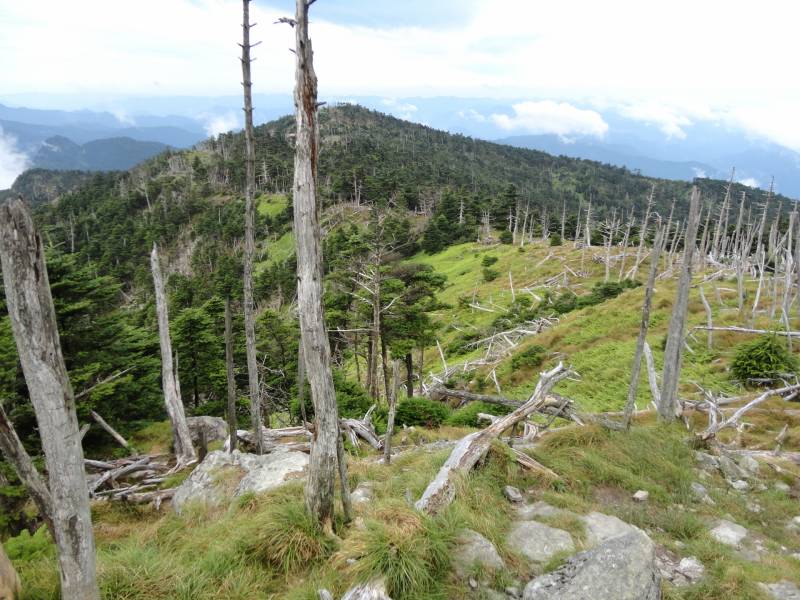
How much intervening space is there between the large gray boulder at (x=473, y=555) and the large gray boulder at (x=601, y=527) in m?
1.57

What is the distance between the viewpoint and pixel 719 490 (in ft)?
29.7

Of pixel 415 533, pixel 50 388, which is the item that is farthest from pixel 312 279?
pixel 415 533

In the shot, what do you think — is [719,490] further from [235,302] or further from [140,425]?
[235,302]

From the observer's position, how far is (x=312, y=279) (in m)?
5.90

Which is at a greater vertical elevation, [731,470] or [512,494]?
[512,494]

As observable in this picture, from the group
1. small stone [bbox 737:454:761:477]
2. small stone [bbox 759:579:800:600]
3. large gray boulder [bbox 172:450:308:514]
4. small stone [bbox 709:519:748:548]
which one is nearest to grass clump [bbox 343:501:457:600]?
large gray boulder [bbox 172:450:308:514]

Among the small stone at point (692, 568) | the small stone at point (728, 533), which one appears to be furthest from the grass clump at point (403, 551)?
the small stone at point (728, 533)

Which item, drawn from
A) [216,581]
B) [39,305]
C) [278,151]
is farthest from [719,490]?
[278,151]

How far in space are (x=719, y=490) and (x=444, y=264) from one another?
5813 centimetres

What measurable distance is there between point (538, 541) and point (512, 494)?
1.44 meters

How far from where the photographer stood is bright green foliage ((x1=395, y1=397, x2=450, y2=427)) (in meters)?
16.0

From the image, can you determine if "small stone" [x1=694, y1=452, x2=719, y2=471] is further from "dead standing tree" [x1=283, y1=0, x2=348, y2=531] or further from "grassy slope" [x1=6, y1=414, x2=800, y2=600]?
"dead standing tree" [x1=283, y1=0, x2=348, y2=531]

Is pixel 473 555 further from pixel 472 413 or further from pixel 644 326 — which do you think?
pixel 472 413

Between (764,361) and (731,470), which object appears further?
(764,361)
